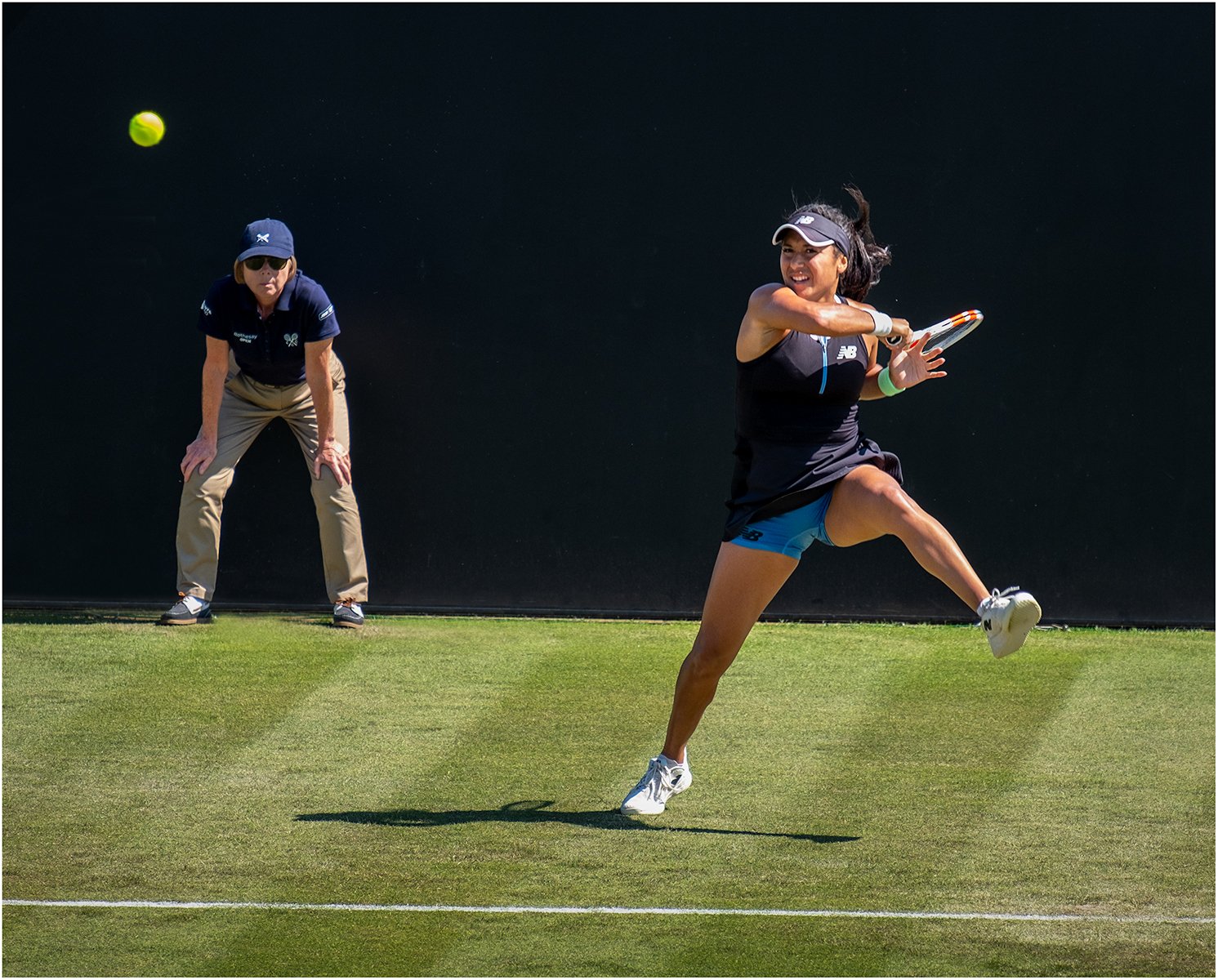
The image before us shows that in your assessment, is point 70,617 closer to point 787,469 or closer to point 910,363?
point 787,469

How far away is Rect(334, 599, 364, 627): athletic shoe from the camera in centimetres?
766

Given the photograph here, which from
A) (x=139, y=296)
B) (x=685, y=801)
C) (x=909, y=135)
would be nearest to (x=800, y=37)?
(x=909, y=135)

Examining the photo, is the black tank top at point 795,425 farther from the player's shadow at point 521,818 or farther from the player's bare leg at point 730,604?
the player's shadow at point 521,818

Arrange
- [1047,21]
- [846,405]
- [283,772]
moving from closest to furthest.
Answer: [846,405], [283,772], [1047,21]

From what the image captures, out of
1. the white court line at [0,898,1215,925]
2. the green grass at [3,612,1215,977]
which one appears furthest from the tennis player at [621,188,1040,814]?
the white court line at [0,898,1215,925]

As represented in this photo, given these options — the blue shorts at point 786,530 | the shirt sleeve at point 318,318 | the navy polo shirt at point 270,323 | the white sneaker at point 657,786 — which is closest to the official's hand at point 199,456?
the navy polo shirt at point 270,323

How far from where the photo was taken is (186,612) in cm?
755

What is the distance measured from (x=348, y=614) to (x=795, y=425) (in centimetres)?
352

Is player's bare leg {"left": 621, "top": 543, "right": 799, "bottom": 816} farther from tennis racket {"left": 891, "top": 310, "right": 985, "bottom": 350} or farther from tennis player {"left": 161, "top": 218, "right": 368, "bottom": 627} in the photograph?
tennis player {"left": 161, "top": 218, "right": 368, "bottom": 627}

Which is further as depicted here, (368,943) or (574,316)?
(574,316)

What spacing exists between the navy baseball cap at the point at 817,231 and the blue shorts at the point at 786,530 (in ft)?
2.39

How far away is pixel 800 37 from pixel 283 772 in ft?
15.1

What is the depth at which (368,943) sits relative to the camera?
360 cm

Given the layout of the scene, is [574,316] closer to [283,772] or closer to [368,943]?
[283,772]
